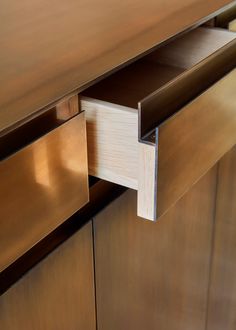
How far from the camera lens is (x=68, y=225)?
0.63 m

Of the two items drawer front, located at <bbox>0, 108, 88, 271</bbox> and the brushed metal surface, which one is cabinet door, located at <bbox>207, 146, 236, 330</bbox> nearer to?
the brushed metal surface

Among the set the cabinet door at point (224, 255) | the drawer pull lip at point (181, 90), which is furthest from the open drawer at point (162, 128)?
the cabinet door at point (224, 255)


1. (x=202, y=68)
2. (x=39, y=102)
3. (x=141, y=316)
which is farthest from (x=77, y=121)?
(x=141, y=316)

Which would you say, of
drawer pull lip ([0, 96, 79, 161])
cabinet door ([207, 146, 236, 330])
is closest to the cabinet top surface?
drawer pull lip ([0, 96, 79, 161])

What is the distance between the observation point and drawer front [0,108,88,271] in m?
0.48

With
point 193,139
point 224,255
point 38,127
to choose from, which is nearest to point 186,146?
point 193,139

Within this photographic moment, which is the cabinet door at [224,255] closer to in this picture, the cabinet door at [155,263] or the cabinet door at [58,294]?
the cabinet door at [155,263]

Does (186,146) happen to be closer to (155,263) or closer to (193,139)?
(193,139)

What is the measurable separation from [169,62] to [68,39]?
0.19 metres

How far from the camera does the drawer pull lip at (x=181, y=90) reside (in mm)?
545

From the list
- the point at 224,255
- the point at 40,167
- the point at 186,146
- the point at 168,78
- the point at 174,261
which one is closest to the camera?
the point at 40,167

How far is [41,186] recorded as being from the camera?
513 mm

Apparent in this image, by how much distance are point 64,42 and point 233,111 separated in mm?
236

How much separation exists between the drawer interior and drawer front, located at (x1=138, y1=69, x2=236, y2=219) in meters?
0.09
